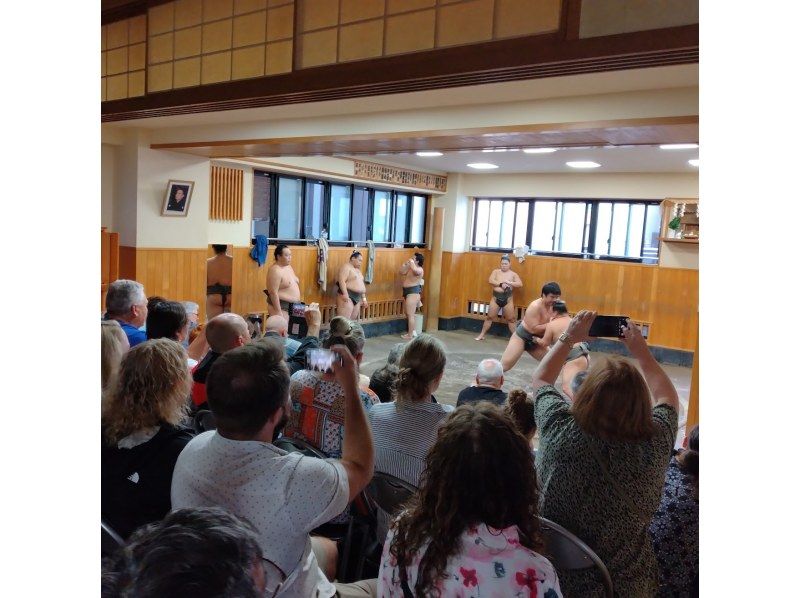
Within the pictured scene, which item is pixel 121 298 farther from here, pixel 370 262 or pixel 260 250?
pixel 370 262

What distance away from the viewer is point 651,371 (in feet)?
6.96

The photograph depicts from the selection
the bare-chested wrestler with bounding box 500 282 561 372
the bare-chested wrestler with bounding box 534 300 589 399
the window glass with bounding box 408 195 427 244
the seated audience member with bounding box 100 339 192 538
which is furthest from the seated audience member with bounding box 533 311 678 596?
the window glass with bounding box 408 195 427 244

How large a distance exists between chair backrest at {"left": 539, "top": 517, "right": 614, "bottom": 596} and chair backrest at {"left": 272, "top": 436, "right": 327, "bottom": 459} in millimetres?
729

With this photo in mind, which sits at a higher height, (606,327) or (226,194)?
(226,194)

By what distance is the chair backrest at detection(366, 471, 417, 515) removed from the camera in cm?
177

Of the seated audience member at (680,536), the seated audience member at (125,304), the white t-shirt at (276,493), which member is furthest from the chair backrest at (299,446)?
the seated audience member at (125,304)

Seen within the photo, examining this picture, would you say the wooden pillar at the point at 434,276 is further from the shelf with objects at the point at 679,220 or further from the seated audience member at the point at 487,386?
the seated audience member at the point at 487,386

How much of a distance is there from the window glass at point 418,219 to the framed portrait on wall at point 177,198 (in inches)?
183

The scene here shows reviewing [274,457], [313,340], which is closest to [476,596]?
[274,457]

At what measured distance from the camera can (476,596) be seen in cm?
122

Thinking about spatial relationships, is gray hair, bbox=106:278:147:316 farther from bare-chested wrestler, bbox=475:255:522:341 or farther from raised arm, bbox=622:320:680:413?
bare-chested wrestler, bbox=475:255:522:341

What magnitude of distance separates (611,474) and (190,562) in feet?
3.89

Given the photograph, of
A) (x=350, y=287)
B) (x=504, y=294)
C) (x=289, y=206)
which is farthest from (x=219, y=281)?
(x=504, y=294)

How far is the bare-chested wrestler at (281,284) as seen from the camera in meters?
7.12
